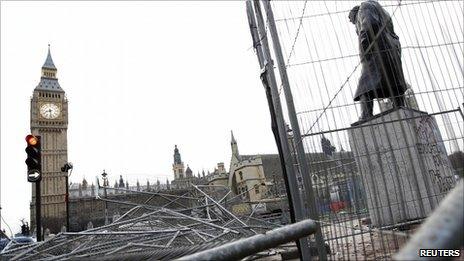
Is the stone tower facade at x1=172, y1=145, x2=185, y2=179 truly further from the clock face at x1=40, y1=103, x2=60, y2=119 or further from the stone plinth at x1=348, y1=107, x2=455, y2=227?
the stone plinth at x1=348, y1=107, x2=455, y2=227

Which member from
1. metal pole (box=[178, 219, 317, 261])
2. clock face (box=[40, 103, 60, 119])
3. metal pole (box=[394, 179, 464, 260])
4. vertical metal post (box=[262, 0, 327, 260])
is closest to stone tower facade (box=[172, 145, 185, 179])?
clock face (box=[40, 103, 60, 119])

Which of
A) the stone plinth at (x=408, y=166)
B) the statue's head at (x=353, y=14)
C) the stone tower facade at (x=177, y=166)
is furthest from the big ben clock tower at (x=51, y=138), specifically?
the statue's head at (x=353, y=14)

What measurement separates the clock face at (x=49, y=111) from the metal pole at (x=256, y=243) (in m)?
87.7

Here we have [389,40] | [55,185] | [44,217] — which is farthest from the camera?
[55,185]

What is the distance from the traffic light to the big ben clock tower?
72.2m

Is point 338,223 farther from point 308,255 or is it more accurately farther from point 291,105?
point 291,105

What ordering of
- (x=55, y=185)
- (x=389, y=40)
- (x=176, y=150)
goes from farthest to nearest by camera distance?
(x=176, y=150), (x=55, y=185), (x=389, y=40)

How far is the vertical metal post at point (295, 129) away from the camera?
314 cm

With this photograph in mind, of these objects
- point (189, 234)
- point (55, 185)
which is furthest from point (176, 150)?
point (189, 234)

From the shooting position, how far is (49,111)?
3164 inches

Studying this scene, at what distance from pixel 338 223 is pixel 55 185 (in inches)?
3284

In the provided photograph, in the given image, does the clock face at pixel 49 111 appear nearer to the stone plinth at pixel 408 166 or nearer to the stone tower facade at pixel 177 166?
the stone tower facade at pixel 177 166

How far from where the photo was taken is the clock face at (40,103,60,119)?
7944 cm

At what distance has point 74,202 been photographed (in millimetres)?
71500
